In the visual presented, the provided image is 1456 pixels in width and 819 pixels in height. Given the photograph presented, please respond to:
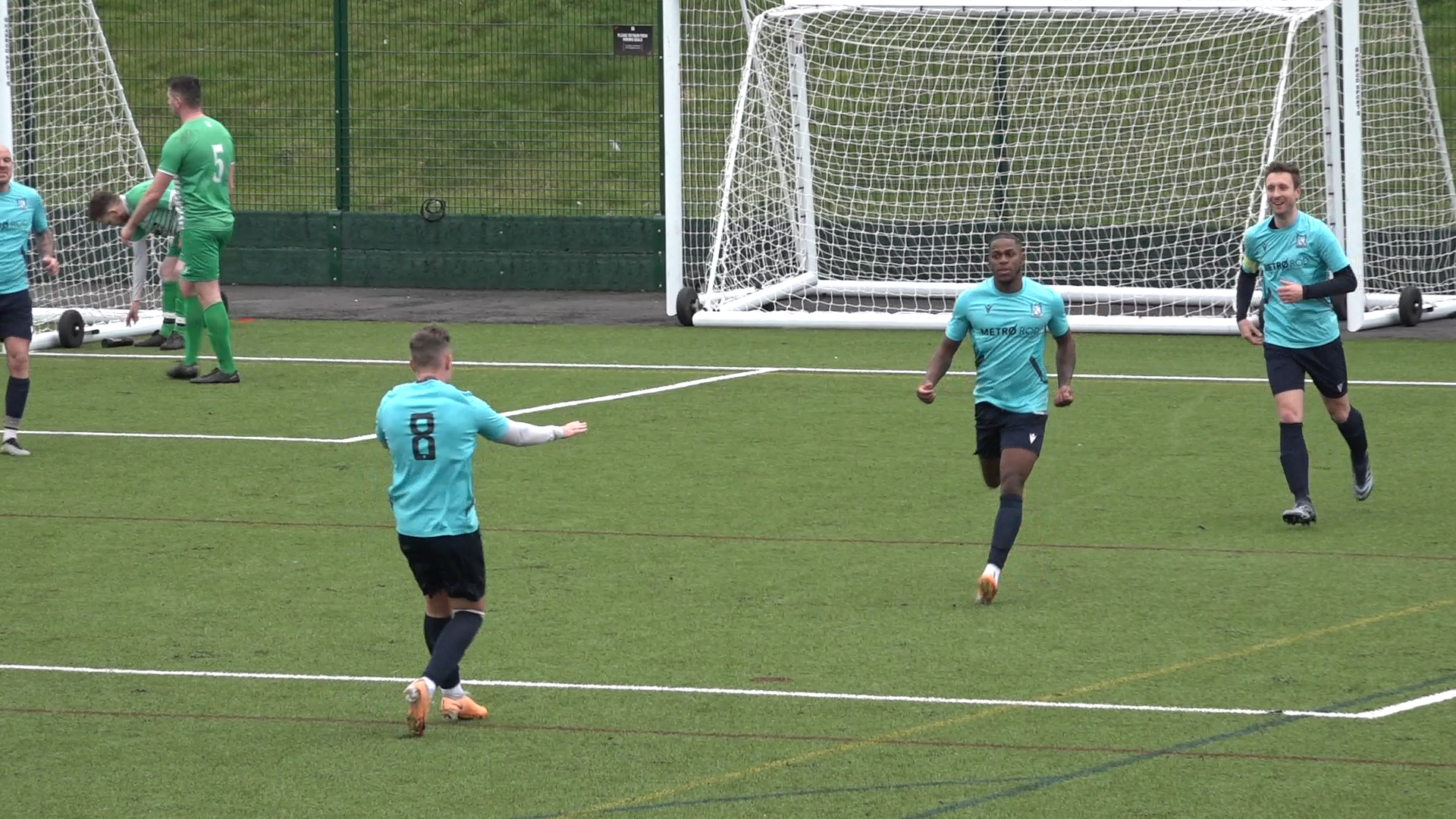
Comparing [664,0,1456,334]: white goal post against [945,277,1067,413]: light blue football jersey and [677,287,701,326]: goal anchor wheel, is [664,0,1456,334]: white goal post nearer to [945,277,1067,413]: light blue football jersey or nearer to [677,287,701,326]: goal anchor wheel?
[677,287,701,326]: goal anchor wheel

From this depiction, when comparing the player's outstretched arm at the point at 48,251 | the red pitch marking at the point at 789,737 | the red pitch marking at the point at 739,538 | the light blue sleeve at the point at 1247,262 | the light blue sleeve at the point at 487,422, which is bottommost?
the red pitch marking at the point at 789,737

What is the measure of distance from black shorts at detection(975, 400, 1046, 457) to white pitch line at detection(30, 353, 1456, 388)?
6.95 metres

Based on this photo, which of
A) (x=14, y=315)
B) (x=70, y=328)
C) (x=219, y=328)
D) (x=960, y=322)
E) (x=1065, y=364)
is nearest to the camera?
(x=960, y=322)

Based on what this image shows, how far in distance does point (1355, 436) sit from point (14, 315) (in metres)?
8.18

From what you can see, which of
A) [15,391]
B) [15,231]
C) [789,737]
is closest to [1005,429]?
[789,737]

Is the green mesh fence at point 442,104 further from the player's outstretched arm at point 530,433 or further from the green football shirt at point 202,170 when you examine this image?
the player's outstretched arm at point 530,433

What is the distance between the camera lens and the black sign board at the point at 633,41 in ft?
77.4

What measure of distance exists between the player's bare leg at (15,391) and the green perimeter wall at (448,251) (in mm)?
10926

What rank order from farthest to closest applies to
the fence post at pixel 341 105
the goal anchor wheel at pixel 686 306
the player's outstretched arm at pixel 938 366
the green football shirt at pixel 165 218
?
the fence post at pixel 341 105, the goal anchor wheel at pixel 686 306, the green football shirt at pixel 165 218, the player's outstretched arm at pixel 938 366

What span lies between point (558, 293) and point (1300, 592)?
49.8 ft

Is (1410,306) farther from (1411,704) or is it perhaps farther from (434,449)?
(434,449)

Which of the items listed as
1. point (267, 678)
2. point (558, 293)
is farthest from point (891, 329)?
point (267, 678)

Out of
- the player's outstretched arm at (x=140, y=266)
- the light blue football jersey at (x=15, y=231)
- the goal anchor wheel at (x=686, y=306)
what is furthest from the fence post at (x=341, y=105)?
the light blue football jersey at (x=15, y=231)

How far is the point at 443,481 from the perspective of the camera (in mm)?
7789
